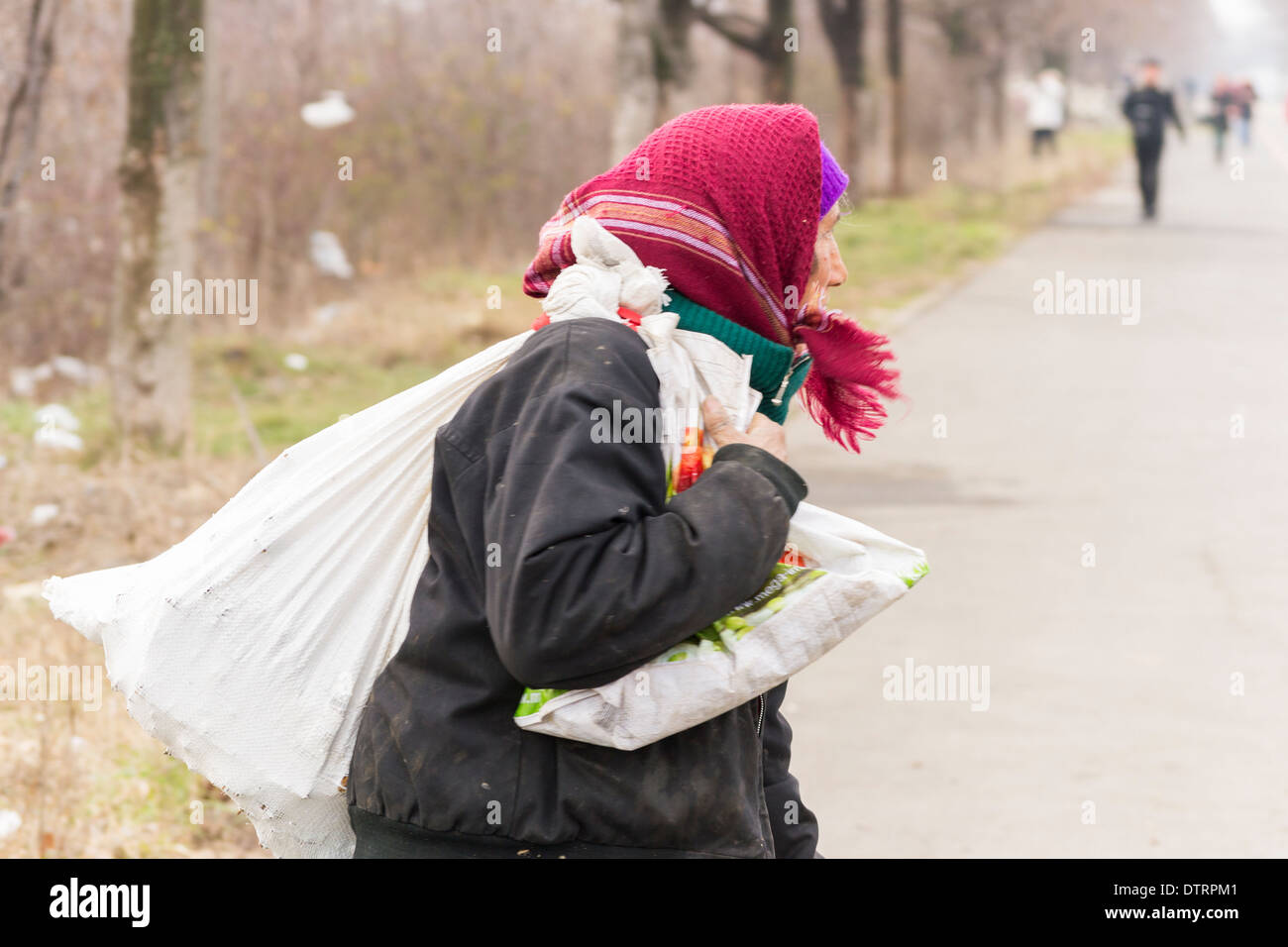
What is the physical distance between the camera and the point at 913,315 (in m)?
13.9

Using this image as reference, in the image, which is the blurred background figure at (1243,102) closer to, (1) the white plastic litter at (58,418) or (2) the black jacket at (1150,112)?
(2) the black jacket at (1150,112)

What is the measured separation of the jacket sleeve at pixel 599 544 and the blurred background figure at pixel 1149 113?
20.5 m

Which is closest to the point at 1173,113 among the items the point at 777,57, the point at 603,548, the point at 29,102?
the point at 777,57

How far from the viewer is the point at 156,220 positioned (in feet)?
24.7

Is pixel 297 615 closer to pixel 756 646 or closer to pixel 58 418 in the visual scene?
pixel 756 646

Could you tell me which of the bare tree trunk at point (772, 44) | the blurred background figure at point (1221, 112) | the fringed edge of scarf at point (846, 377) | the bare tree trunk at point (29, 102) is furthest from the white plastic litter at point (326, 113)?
the blurred background figure at point (1221, 112)

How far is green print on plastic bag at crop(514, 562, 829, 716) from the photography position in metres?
1.83

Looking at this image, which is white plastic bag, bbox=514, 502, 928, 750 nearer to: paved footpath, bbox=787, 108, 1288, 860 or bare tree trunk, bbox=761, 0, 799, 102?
paved footpath, bbox=787, 108, 1288, 860

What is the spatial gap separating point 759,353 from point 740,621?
0.41 metres

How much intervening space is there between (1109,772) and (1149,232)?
17020 mm

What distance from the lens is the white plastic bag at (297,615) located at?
200 cm

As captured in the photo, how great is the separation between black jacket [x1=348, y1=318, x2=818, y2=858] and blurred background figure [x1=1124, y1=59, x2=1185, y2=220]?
20.5m

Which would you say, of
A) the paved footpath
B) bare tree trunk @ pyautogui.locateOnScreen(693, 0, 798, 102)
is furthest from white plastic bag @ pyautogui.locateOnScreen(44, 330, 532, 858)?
bare tree trunk @ pyautogui.locateOnScreen(693, 0, 798, 102)

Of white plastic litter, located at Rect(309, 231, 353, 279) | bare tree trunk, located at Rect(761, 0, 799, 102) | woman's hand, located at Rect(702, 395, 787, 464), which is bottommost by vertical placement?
woman's hand, located at Rect(702, 395, 787, 464)
